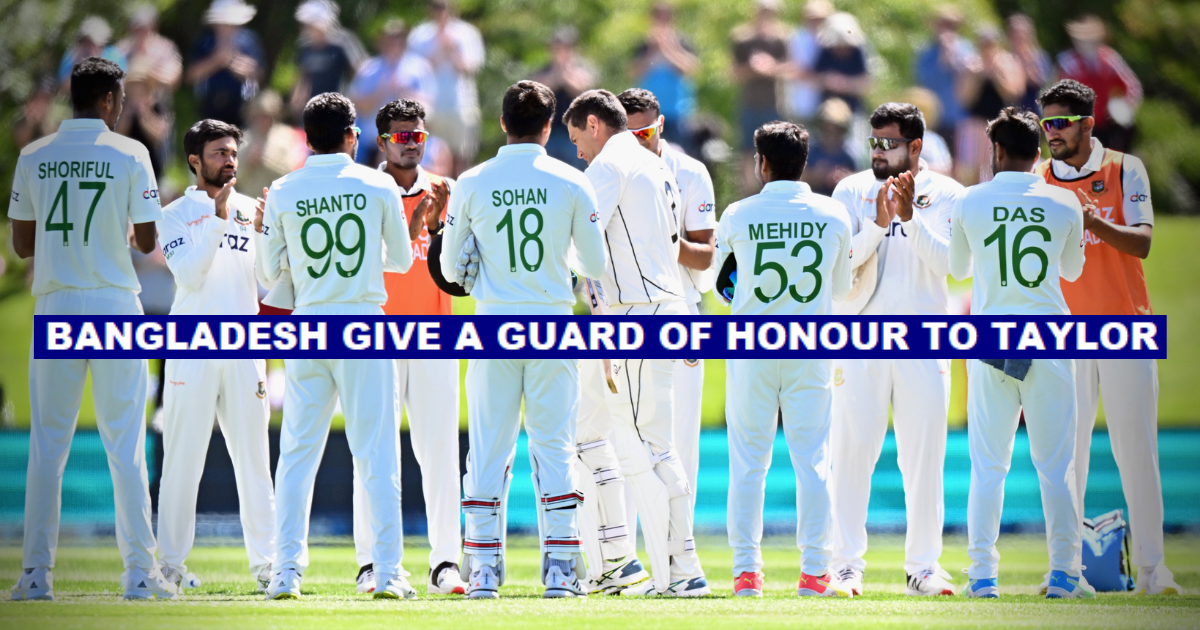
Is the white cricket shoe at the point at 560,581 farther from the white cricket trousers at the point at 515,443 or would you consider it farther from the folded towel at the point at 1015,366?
the folded towel at the point at 1015,366

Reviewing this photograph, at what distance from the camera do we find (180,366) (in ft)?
25.0

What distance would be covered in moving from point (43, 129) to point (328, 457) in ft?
21.5

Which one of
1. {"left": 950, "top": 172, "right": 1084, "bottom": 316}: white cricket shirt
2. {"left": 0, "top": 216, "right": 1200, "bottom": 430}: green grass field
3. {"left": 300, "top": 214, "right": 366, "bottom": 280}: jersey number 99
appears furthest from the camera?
{"left": 0, "top": 216, "right": 1200, "bottom": 430}: green grass field

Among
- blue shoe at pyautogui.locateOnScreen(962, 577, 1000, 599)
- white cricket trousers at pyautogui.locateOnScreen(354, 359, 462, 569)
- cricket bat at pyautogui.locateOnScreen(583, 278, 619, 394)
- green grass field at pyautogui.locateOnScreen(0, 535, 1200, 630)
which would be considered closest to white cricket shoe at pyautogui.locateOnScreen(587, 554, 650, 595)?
green grass field at pyautogui.locateOnScreen(0, 535, 1200, 630)

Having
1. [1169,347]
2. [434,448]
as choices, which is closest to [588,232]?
[434,448]

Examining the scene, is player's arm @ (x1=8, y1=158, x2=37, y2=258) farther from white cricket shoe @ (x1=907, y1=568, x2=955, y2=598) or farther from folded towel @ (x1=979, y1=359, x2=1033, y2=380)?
folded towel @ (x1=979, y1=359, x2=1033, y2=380)

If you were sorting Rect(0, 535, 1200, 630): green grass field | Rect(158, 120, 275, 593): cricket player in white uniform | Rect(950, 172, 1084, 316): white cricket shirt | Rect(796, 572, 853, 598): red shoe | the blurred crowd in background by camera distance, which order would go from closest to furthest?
Rect(0, 535, 1200, 630): green grass field
Rect(950, 172, 1084, 316): white cricket shirt
Rect(796, 572, 853, 598): red shoe
Rect(158, 120, 275, 593): cricket player in white uniform
the blurred crowd in background

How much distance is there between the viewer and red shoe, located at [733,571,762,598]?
712 centimetres

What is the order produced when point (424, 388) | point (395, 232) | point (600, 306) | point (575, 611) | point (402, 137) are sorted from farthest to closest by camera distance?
point (402, 137) < point (424, 388) < point (600, 306) < point (395, 232) < point (575, 611)

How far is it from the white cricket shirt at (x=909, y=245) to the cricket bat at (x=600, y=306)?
1.44 m

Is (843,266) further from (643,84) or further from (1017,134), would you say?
(643,84)

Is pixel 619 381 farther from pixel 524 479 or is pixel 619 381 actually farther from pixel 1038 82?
pixel 1038 82

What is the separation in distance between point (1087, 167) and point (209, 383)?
4.98 m
